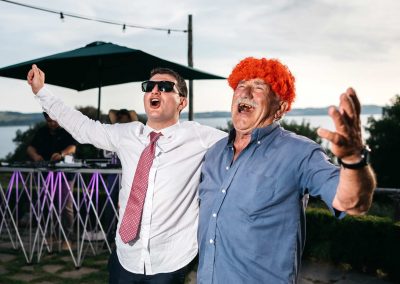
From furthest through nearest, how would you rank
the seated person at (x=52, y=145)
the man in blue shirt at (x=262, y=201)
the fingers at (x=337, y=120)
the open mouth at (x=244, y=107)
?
the seated person at (x=52, y=145) → the open mouth at (x=244, y=107) → the man in blue shirt at (x=262, y=201) → the fingers at (x=337, y=120)

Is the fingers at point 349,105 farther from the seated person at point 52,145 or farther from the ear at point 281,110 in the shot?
the seated person at point 52,145

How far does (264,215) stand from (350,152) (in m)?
0.53

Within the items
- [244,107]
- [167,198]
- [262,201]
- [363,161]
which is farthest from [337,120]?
[167,198]

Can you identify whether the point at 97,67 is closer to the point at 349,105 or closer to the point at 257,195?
the point at 257,195

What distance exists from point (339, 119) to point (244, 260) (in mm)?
769

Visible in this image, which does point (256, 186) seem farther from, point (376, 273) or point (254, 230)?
point (376, 273)

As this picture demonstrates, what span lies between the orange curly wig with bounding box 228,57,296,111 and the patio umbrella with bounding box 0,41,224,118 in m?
3.71

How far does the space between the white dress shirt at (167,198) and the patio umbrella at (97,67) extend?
337 cm

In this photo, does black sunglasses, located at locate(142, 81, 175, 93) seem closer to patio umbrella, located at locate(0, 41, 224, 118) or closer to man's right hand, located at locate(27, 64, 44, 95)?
man's right hand, located at locate(27, 64, 44, 95)

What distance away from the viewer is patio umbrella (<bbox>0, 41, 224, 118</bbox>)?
5719mm

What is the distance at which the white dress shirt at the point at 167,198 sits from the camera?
2.31m

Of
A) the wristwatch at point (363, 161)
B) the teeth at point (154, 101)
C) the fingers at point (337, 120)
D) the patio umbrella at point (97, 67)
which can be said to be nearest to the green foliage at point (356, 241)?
the patio umbrella at point (97, 67)

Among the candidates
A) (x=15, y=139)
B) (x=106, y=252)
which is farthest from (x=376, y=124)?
(x=15, y=139)

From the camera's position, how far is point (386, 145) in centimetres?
1708
